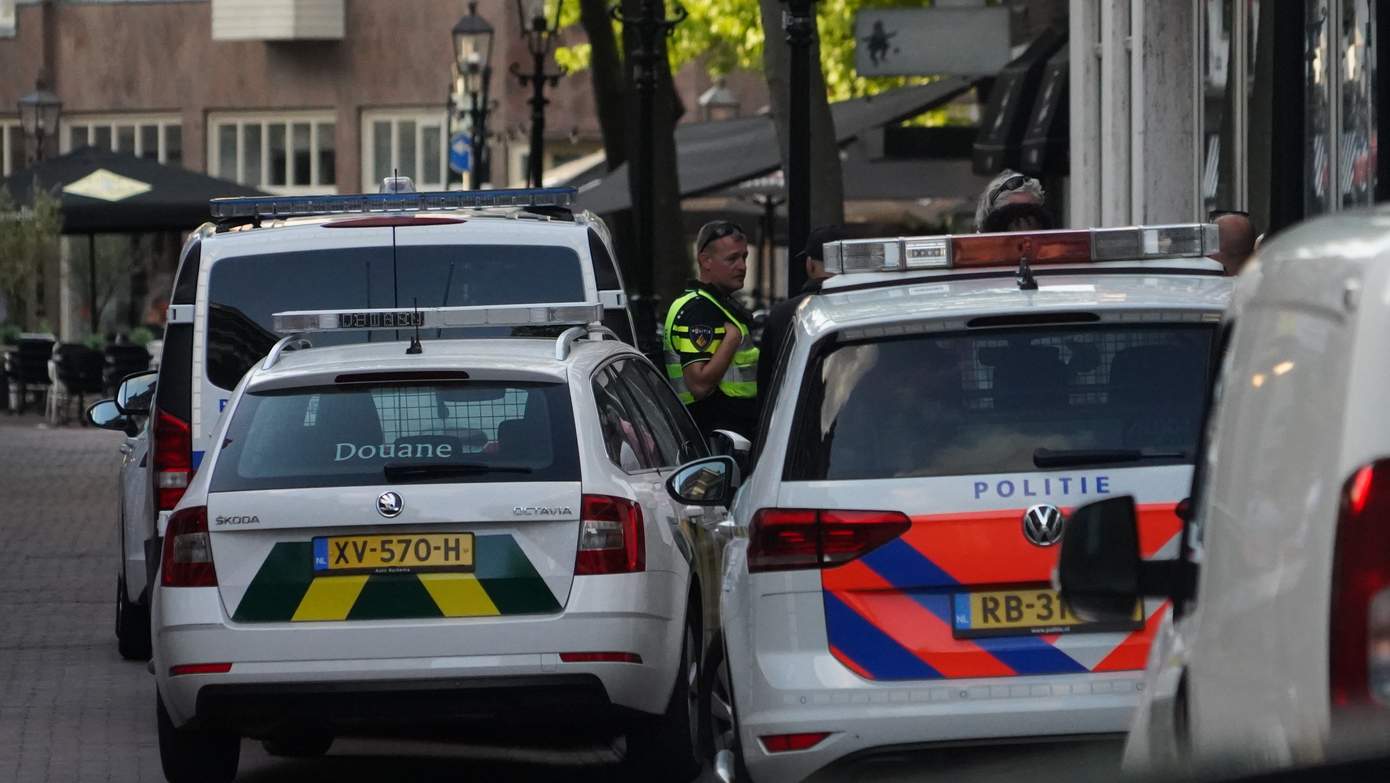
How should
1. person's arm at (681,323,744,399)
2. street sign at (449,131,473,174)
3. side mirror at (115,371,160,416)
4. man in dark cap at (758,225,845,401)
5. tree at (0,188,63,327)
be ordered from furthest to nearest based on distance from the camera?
A: 1. street sign at (449,131,473,174)
2. tree at (0,188,63,327)
3. side mirror at (115,371,160,416)
4. person's arm at (681,323,744,399)
5. man in dark cap at (758,225,845,401)

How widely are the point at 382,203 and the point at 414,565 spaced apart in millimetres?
3722

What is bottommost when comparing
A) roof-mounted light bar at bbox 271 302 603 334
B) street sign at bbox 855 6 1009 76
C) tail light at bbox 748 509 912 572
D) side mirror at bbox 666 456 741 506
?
side mirror at bbox 666 456 741 506

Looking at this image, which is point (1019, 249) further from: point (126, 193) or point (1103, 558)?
point (126, 193)

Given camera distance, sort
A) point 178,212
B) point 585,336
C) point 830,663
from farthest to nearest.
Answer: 1. point 178,212
2. point 585,336
3. point 830,663

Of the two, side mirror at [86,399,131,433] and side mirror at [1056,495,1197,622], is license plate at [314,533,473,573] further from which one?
side mirror at [86,399,131,433]

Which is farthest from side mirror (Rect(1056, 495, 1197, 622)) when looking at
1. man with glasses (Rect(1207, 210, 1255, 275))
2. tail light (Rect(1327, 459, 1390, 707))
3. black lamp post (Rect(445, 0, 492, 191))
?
black lamp post (Rect(445, 0, 492, 191))

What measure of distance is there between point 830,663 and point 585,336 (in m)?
3.14

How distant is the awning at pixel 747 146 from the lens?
25.8 meters

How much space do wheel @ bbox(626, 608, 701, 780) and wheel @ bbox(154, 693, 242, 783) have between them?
122 cm

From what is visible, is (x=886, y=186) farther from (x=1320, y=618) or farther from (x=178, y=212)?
(x=1320, y=618)

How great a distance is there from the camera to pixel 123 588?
37.2 ft

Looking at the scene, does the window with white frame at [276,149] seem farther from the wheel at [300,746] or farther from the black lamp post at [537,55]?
the wheel at [300,746]

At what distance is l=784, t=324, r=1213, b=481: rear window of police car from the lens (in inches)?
231

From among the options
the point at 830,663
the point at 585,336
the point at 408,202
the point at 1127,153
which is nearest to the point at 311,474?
the point at 585,336
